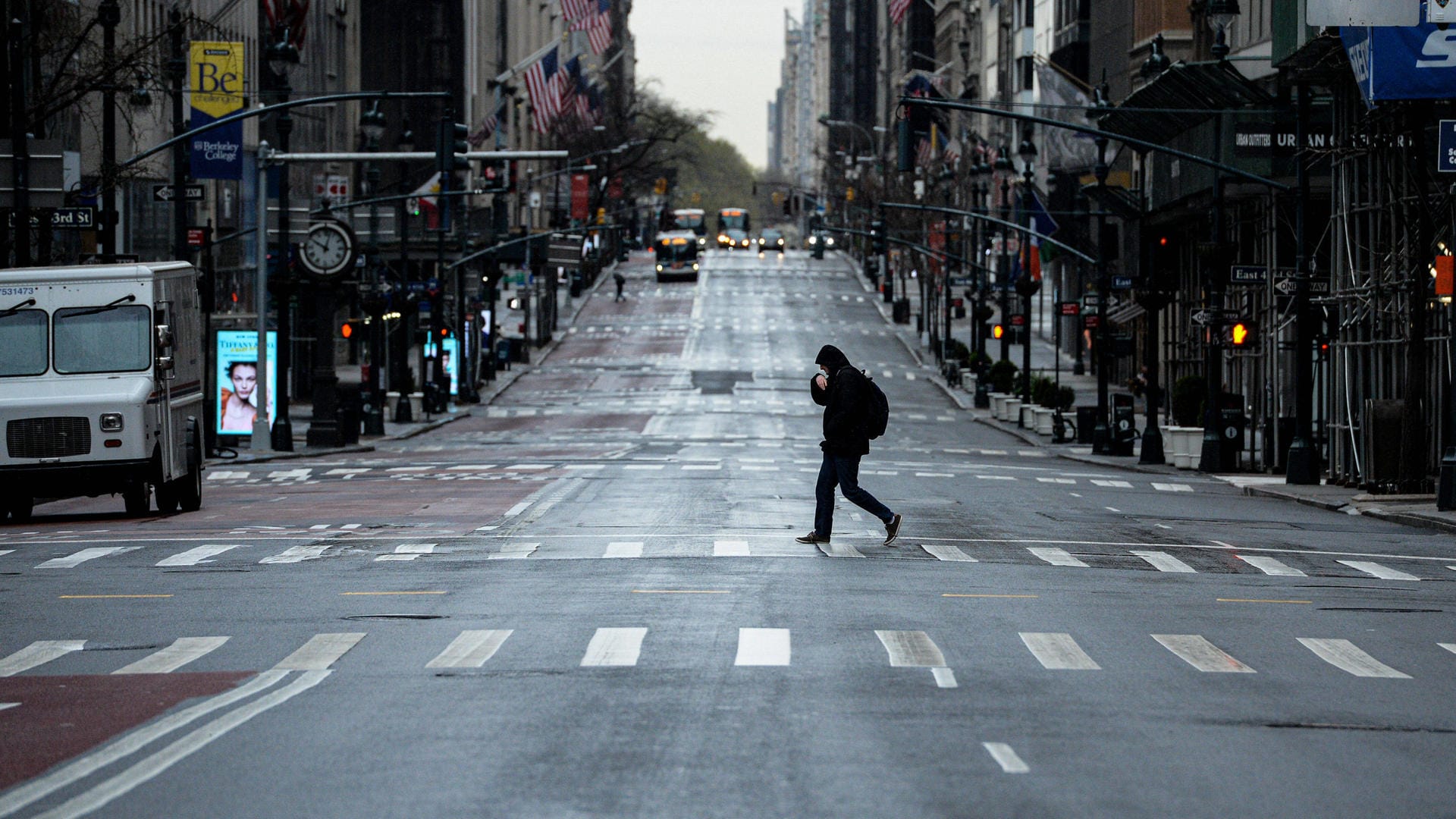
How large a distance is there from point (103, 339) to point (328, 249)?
1007 inches

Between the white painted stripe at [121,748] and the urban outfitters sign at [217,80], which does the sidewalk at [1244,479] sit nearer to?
the white painted stripe at [121,748]

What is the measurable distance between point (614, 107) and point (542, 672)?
143m

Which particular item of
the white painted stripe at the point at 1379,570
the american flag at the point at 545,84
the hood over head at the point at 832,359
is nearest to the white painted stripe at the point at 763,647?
the hood over head at the point at 832,359

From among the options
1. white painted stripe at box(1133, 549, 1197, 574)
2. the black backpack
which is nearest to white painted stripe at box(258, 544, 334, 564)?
the black backpack

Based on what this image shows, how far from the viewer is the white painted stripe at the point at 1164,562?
19.4 metres

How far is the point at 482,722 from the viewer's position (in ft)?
33.7

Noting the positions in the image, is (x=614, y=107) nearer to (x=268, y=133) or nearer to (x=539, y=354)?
(x=539, y=354)

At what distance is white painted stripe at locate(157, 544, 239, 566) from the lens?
1953cm

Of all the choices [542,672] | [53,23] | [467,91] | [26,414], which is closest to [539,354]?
[467,91]

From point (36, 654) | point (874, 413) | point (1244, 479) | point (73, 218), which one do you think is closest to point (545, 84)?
point (1244, 479)

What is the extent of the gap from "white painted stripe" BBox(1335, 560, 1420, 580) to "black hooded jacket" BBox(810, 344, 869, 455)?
4.75 meters

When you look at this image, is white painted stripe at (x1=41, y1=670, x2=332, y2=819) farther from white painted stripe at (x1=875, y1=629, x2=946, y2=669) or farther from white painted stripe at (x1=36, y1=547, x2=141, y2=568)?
white painted stripe at (x1=36, y1=547, x2=141, y2=568)

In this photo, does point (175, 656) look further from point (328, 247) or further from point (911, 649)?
point (328, 247)

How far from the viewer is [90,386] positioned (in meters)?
25.4
